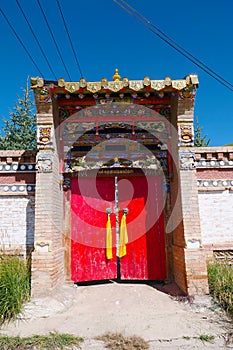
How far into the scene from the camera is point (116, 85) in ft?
20.5

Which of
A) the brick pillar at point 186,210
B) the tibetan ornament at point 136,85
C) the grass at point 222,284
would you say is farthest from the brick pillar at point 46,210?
the grass at point 222,284

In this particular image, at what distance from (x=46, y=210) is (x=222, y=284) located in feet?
11.8

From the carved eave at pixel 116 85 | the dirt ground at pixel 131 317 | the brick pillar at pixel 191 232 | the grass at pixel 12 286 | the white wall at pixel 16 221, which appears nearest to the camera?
the dirt ground at pixel 131 317

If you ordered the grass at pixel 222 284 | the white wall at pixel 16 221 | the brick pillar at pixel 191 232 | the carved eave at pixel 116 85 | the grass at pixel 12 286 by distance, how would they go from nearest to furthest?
the grass at pixel 12 286, the grass at pixel 222 284, the brick pillar at pixel 191 232, the carved eave at pixel 116 85, the white wall at pixel 16 221

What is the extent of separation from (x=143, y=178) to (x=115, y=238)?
1.53 m

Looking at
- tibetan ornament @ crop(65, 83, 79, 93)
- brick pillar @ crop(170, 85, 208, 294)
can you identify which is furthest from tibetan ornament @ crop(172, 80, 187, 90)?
tibetan ornament @ crop(65, 83, 79, 93)

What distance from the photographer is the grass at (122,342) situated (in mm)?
4199

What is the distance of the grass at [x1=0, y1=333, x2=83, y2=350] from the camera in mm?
4219

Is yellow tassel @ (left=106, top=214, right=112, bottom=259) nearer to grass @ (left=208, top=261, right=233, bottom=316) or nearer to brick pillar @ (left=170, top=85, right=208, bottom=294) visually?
brick pillar @ (left=170, top=85, right=208, bottom=294)

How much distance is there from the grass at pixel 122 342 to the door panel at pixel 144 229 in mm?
2500

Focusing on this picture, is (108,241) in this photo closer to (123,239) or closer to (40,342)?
(123,239)

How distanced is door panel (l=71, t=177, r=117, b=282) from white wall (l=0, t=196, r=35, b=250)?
0.96 metres

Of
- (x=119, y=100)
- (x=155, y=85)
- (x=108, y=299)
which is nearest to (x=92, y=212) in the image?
(x=108, y=299)

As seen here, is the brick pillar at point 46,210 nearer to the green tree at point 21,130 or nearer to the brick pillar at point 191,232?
the brick pillar at point 191,232
